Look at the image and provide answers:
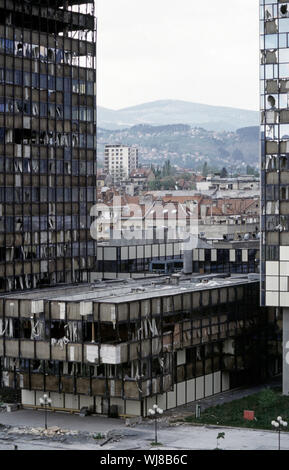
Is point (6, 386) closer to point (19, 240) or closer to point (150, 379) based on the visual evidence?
point (150, 379)

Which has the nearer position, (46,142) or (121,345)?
(121,345)

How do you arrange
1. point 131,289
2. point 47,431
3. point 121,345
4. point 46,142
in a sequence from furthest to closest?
1. point 46,142
2. point 131,289
3. point 121,345
4. point 47,431

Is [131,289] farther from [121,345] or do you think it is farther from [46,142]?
[46,142]

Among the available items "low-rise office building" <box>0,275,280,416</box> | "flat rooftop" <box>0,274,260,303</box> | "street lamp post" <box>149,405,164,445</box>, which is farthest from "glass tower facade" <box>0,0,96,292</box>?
"street lamp post" <box>149,405,164,445</box>

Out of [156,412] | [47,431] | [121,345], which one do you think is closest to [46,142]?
[121,345]

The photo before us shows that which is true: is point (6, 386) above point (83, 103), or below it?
below

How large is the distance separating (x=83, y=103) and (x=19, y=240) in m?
19.2

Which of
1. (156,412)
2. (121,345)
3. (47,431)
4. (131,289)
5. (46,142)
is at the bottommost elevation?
(47,431)

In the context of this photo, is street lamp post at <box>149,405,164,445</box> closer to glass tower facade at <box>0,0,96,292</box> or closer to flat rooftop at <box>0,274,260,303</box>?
flat rooftop at <box>0,274,260,303</box>

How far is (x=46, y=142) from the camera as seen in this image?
129625mm

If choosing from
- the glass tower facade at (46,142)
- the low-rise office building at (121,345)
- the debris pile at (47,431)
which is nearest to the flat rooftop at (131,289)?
the low-rise office building at (121,345)

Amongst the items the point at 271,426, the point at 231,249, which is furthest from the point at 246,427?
the point at 231,249

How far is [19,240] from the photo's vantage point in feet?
414

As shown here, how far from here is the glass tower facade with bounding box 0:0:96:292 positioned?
124 metres
